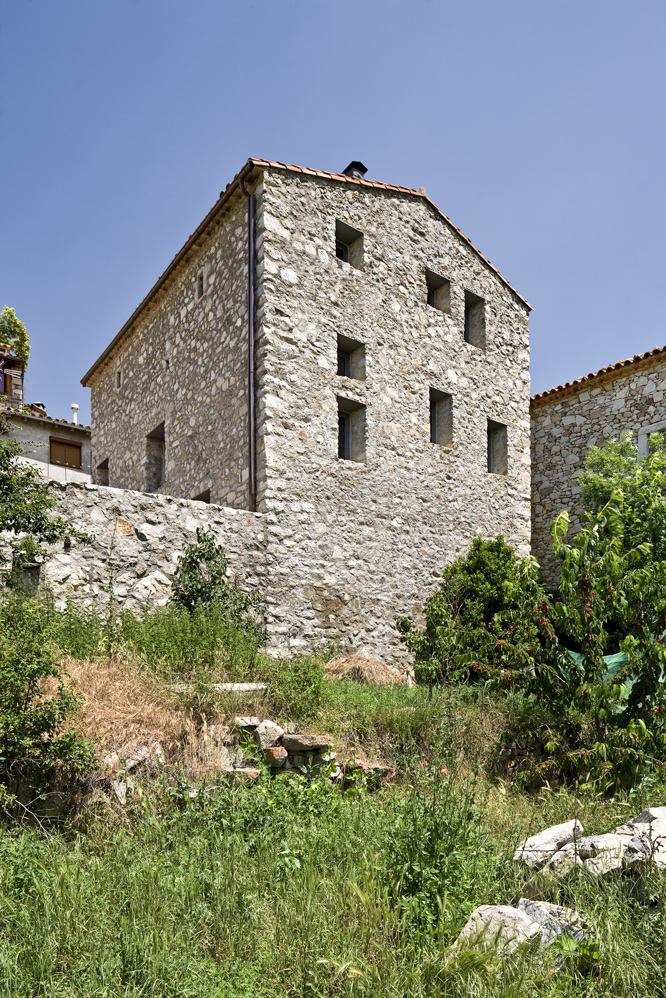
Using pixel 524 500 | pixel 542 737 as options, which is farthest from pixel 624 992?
pixel 524 500

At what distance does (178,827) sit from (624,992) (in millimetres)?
2652

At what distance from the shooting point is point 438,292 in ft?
43.5

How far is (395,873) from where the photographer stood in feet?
12.0

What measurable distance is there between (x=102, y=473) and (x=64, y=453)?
5.11 m

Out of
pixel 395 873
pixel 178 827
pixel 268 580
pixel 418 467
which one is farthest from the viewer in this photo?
pixel 418 467

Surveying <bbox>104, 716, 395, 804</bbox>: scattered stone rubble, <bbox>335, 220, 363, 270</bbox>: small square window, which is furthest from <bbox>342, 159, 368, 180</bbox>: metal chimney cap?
<bbox>104, 716, 395, 804</bbox>: scattered stone rubble

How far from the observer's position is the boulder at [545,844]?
3.94m

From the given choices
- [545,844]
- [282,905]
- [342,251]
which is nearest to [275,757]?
[282,905]

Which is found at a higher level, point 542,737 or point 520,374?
point 520,374

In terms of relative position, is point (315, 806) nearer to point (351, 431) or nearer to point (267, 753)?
point (267, 753)

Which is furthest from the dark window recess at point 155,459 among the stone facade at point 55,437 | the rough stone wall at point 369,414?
the stone facade at point 55,437

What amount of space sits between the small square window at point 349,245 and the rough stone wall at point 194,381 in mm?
1798

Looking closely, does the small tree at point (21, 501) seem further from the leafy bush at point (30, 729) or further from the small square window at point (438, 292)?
the small square window at point (438, 292)

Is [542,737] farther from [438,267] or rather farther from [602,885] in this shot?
[438,267]
